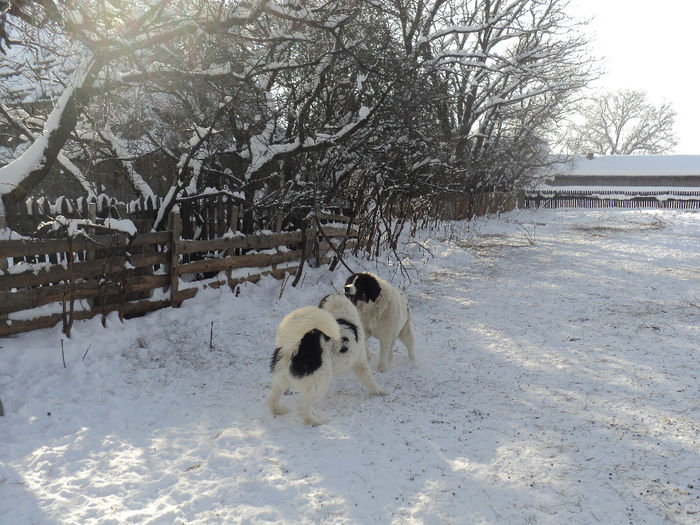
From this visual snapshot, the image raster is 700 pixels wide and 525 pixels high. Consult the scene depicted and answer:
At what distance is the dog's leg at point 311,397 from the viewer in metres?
4.17

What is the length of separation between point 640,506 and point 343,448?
209cm

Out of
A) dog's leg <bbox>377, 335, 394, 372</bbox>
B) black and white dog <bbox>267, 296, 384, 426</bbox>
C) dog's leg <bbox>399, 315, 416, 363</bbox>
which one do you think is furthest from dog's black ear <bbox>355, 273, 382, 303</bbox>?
black and white dog <bbox>267, 296, 384, 426</bbox>

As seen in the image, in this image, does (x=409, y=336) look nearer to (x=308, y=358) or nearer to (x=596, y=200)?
(x=308, y=358)

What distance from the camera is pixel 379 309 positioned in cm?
564

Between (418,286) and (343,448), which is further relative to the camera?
(418,286)

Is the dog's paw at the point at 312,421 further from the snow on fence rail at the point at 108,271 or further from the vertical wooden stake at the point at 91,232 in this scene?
the vertical wooden stake at the point at 91,232

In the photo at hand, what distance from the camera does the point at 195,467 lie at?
11.9 ft

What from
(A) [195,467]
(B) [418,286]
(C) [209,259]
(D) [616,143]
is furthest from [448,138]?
(D) [616,143]

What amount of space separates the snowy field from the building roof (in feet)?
168

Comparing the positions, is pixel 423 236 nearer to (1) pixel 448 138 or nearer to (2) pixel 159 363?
(1) pixel 448 138

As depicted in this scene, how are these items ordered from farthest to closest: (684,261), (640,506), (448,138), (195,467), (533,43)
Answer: (533,43), (448,138), (684,261), (195,467), (640,506)

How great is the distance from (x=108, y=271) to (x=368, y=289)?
3264 millimetres

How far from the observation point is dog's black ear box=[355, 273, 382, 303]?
568 cm

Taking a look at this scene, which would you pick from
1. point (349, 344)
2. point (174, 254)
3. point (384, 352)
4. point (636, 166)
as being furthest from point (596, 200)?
point (349, 344)
